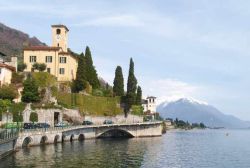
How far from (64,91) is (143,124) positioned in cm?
3051

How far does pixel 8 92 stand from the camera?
107438mm

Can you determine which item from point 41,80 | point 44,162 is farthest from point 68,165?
point 41,80

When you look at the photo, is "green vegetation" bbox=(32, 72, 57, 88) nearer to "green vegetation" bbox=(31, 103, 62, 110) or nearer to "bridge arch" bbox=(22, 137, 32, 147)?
"green vegetation" bbox=(31, 103, 62, 110)

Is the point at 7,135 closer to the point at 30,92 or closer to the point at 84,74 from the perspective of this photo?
the point at 30,92

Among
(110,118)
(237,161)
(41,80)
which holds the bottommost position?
(237,161)

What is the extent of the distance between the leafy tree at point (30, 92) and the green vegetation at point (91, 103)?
33.4 ft

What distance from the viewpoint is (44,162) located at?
6550cm

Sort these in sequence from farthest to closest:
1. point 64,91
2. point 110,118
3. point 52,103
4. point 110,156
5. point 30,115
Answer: point 110,118, point 64,91, point 52,103, point 30,115, point 110,156

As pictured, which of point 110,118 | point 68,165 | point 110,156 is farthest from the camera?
point 110,118

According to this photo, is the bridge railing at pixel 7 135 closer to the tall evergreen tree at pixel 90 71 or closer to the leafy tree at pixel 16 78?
the leafy tree at pixel 16 78

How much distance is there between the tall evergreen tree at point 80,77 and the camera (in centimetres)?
12988

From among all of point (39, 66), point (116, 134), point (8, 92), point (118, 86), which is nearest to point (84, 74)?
point (39, 66)

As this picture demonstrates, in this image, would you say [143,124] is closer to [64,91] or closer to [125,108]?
[125,108]

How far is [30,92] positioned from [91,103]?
2719 centimetres
